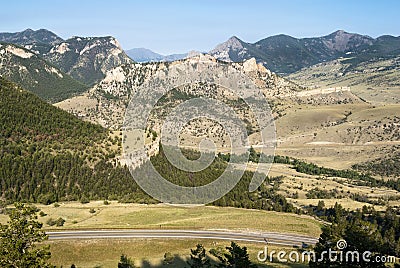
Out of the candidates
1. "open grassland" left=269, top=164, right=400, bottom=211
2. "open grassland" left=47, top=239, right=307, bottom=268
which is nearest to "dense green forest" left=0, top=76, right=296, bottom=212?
"open grassland" left=269, top=164, right=400, bottom=211

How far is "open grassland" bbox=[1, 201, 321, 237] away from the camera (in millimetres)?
66312

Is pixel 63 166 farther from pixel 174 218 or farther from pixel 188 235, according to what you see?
pixel 188 235

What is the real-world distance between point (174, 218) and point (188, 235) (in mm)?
11583

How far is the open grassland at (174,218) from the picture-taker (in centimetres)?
6631

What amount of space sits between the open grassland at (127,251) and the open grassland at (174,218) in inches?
281

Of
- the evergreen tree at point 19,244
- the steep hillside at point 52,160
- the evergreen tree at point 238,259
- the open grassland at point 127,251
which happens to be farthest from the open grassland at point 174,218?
the evergreen tree at point 19,244

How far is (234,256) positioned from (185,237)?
16909 millimetres

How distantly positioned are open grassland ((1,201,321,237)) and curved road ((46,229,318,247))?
2623mm

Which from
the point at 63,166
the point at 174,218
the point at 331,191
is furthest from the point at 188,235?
the point at 331,191

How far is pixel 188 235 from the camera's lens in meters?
60.3

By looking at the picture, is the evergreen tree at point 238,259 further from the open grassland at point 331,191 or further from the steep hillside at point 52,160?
the open grassland at point 331,191

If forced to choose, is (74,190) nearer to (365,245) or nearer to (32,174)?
(32,174)

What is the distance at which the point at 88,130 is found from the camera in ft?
355

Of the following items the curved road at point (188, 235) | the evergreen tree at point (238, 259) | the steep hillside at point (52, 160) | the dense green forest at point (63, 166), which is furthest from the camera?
the dense green forest at point (63, 166)
